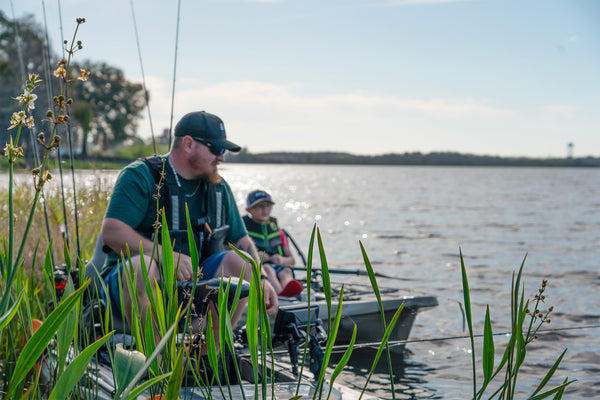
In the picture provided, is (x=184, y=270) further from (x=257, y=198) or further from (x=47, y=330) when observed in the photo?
(x=257, y=198)

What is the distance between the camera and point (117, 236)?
400 centimetres

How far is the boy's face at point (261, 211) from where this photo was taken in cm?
825

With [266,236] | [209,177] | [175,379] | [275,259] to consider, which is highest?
[209,177]

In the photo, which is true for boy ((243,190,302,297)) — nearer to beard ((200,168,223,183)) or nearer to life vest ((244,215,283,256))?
life vest ((244,215,283,256))

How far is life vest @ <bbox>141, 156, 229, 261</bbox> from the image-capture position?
4.12 meters

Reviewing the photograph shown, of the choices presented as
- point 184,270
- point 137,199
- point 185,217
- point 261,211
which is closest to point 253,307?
point 184,270

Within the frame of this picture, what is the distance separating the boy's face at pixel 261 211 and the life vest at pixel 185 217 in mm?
3704

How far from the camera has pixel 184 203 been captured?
4.29m

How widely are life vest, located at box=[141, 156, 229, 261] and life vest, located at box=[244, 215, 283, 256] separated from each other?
12.1 ft

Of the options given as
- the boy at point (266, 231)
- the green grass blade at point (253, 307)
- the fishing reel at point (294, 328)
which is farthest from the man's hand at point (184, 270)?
the boy at point (266, 231)

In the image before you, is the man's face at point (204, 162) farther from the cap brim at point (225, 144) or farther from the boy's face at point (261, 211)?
the boy's face at point (261, 211)

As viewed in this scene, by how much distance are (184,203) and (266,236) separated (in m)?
4.06

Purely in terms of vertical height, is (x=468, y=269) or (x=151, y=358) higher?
(x=151, y=358)

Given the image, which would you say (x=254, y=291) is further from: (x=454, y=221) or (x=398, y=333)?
(x=454, y=221)
